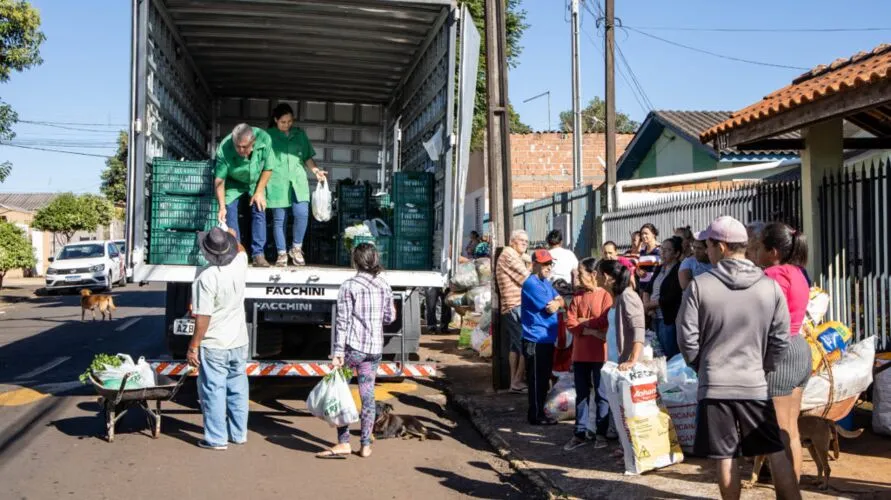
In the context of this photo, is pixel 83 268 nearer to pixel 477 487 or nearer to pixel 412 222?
pixel 412 222

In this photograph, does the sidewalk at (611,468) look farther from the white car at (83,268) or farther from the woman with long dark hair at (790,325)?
the white car at (83,268)

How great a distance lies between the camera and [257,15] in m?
10.8

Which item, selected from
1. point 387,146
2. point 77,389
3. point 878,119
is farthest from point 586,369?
point 387,146

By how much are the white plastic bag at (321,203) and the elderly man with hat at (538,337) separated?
2.51 m

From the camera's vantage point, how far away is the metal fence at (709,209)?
10.2 metres

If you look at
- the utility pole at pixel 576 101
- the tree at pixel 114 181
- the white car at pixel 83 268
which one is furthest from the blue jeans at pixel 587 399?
the tree at pixel 114 181

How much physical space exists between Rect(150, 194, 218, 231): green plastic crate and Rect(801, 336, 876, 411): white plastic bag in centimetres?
579

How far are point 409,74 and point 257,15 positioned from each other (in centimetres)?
266

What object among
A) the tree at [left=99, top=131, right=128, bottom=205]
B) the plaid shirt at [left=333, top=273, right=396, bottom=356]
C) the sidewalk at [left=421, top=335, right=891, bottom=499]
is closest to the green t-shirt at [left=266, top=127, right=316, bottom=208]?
the plaid shirt at [left=333, top=273, right=396, bottom=356]

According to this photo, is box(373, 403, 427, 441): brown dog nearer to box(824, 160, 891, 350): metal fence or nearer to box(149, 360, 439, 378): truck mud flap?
box(149, 360, 439, 378): truck mud flap

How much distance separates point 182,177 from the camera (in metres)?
9.81

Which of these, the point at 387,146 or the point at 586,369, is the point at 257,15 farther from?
the point at 586,369

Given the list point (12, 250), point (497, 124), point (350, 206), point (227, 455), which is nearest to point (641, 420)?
point (227, 455)

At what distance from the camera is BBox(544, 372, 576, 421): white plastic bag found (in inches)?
357
